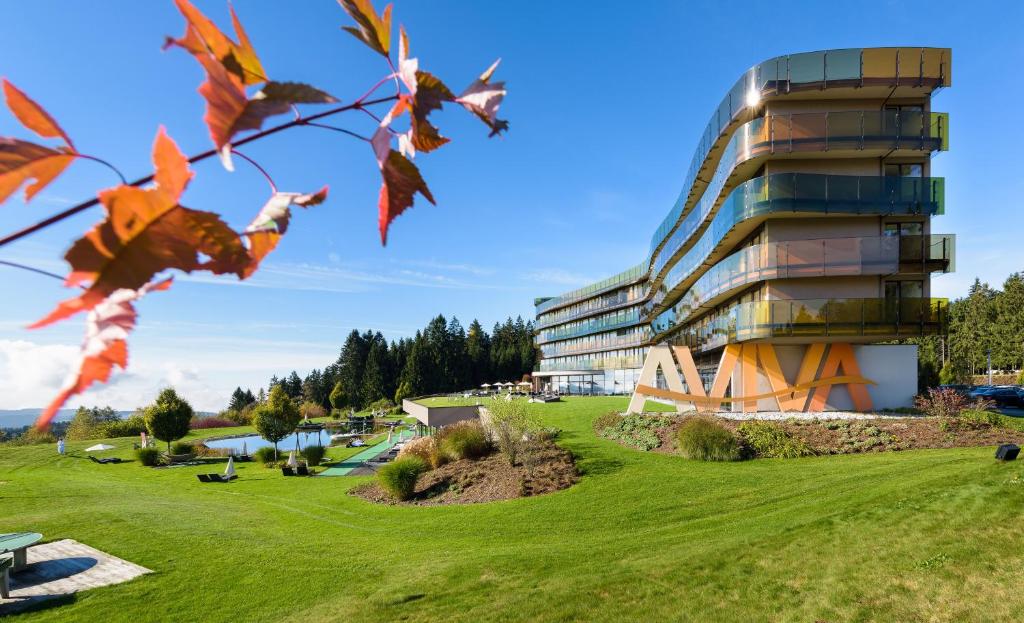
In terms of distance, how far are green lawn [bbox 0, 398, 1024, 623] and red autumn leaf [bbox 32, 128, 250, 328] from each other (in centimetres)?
809

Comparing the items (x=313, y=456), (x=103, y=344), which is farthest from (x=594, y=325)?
(x=103, y=344)

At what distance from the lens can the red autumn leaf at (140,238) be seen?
0.55 meters

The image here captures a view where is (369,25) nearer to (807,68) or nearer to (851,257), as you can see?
(851,257)

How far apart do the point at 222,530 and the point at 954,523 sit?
642 inches

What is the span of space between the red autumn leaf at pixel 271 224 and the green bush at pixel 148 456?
36931mm

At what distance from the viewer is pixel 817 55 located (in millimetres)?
20812

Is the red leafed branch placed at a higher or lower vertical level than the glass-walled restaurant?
higher

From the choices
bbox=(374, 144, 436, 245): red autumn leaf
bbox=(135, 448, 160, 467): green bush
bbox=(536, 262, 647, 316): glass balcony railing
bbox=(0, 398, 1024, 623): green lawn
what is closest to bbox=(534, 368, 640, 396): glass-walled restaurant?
bbox=(536, 262, 647, 316): glass balcony railing

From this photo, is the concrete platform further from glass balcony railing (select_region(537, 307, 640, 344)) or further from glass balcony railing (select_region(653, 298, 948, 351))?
glass balcony railing (select_region(537, 307, 640, 344))

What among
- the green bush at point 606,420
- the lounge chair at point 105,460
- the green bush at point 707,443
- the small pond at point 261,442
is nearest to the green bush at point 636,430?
the green bush at point 606,420

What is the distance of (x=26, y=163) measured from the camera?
669 mm

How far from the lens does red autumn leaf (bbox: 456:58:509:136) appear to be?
0.87 m

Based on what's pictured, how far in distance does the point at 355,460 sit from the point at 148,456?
41.1 feet

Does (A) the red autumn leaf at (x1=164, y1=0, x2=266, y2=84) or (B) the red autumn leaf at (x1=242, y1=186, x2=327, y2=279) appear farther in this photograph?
(B) the red autumn leaf at (x1=242, y1=186, x2=327, y2=279)
